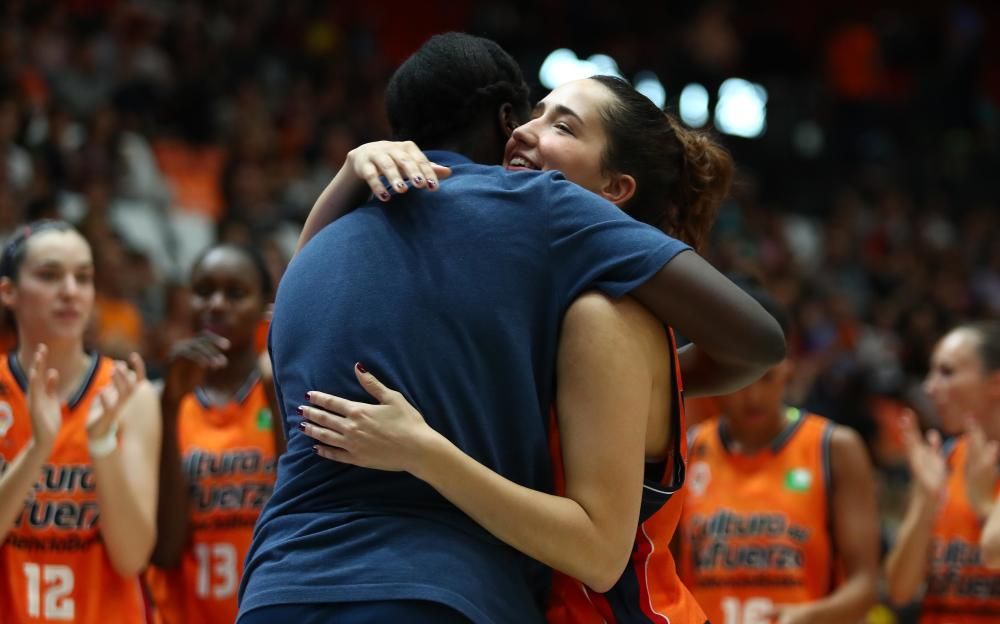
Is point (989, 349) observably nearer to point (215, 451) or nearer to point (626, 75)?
point (215, 451)

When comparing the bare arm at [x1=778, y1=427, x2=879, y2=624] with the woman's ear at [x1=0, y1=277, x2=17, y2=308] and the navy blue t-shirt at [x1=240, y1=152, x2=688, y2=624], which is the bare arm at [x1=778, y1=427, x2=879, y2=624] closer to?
the navy blue t-shirt at [x1=240, y1=152, x2=688, y2=624]

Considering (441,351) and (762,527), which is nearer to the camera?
(441,351)

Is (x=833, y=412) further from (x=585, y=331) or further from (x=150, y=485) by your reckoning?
(x=585, y=331)

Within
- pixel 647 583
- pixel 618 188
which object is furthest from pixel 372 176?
pixel 647 583

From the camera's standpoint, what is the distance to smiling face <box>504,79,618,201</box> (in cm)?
273

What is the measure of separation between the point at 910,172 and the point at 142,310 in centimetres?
1056

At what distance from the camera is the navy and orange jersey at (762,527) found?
16.2ft

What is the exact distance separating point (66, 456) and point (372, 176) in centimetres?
206

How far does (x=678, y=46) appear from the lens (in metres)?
16.1

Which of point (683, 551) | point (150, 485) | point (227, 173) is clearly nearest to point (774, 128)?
point (227, 173)

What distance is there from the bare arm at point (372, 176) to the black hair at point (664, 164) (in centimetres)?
46

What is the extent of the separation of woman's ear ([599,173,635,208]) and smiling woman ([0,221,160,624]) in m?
1.68

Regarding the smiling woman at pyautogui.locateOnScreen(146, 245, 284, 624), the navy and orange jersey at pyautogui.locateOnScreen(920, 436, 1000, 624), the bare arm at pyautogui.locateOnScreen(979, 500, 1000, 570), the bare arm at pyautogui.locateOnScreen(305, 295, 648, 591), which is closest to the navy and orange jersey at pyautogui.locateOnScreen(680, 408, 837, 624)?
the navy and orange jersey at pyautogui.locateOnScreen(920, 436, 1000, 624)

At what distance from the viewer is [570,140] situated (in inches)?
109
